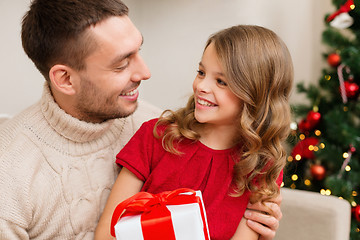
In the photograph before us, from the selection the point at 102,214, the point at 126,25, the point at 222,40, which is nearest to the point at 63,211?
the point at 102,214

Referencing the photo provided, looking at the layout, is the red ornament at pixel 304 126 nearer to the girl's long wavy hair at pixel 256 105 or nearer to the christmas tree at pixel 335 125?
the christmas tree at pixel 335 125

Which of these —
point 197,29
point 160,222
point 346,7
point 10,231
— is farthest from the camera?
point 197,29

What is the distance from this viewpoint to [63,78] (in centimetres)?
137

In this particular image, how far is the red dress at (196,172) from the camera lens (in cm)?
133

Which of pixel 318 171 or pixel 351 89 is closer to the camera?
pixel 351 89

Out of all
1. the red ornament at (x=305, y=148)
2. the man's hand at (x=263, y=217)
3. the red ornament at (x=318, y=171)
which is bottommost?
the red ornament at (x=318, y=171)

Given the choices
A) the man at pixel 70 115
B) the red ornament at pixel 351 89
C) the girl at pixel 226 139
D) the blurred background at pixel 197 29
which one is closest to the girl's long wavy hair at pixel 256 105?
the girl at pixel 226 139

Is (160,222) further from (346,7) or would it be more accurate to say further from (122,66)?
(346,7)

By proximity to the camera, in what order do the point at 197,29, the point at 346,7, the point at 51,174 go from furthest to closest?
the point at 197,29 < the point at 346,7 < the point at 51,174

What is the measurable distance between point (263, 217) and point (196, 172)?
0.86 feet

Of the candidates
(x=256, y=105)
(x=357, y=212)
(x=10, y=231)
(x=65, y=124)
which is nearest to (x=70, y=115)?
(x=65, y=124)

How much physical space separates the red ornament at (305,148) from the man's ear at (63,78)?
1.55 metres

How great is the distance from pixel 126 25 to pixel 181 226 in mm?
720

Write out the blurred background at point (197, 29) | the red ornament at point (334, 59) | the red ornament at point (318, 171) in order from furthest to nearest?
the blurred background at point (197, 29) → the red ornament at point (318, 171) → the red ornament at point (334, 59)
